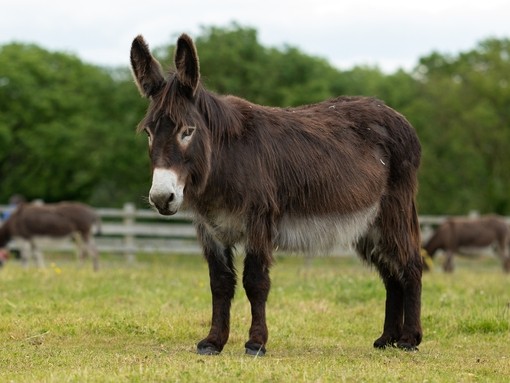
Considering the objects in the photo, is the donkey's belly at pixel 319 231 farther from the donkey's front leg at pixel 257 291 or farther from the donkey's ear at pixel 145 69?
the donkey's ear at pixel 145 69

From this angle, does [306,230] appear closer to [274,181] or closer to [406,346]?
[274,181]

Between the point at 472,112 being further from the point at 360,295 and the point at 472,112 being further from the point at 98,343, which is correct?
the point at 98,343

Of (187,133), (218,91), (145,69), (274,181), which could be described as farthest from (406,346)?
(218,91)

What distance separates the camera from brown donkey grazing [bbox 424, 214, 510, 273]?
24.2 m

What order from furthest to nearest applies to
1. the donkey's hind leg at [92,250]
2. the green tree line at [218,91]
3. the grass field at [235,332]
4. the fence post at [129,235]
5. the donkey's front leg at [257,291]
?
the green tree line at [218,91] < the fence post at [129,235] < the donkey's hind leg at [92,250] < the donkey's front leg at [257,291] < the grass field at [235,332]

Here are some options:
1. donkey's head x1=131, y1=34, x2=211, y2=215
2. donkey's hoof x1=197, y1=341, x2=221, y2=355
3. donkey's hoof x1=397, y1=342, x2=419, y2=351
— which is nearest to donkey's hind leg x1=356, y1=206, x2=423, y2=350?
donkey's hoof x1=397, y1=342, x2=419, y2=351

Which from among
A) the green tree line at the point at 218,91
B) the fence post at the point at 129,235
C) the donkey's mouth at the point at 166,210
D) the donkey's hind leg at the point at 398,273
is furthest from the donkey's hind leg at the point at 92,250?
the green tree line at the point at 218,91

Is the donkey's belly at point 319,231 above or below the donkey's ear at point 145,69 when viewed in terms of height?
below

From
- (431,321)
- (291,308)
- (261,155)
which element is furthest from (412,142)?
→ (291,308)

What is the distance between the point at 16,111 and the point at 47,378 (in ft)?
119

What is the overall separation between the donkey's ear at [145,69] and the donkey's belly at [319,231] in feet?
4.86

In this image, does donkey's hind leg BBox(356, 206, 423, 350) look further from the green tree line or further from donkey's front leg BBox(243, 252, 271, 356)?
the green tree line

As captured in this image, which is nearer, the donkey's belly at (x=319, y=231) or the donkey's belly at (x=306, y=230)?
the donkey's belly at (x=306, y=230)

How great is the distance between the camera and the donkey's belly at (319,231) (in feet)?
23.4
